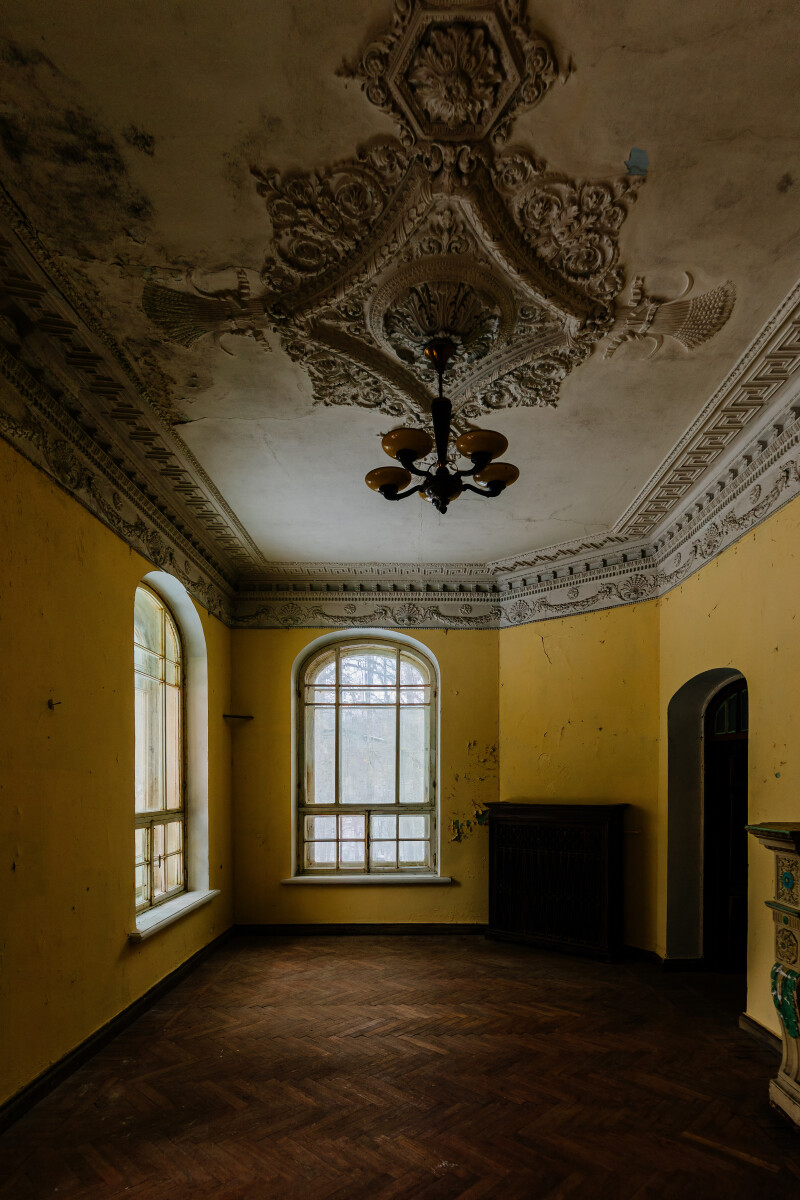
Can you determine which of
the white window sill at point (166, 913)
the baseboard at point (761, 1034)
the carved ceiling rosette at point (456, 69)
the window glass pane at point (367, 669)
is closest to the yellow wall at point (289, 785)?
the window glass pane at point (367, 669)

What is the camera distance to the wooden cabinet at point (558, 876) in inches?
255

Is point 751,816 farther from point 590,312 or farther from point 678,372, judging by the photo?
point 590,312

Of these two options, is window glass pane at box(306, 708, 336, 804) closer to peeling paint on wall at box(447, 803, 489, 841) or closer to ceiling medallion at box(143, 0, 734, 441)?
peeling paint on wall at box(447, 803, 489, 841)

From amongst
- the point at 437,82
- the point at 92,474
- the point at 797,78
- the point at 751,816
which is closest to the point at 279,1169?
the point at 751,816

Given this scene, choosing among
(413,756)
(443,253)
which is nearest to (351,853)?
(413,756)

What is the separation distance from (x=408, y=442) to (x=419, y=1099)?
11.1ft

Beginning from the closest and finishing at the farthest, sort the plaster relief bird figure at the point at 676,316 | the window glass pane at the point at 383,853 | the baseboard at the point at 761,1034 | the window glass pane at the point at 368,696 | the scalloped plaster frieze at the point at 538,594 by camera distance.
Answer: the plaster relief bird figure at the point at 676,316
the baseboard at the point at 761,1034
the scalloped plaster frieze at the point at 538,594
the window glass pane at the point at 383,853
the window glass pane at the point at 368,696

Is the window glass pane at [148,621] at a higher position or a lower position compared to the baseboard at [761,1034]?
higher

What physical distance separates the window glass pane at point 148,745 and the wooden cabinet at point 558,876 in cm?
327

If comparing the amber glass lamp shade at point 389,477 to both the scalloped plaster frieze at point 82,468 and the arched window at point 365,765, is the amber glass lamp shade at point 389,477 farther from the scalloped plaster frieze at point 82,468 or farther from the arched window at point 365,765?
the arched window at point 365,765

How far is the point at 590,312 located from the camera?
10.6 feet

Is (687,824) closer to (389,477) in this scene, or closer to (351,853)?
(351,853)

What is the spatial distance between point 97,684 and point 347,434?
7.03 ft

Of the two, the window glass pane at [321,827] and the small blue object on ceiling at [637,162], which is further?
the window glass pane at [321,827]
